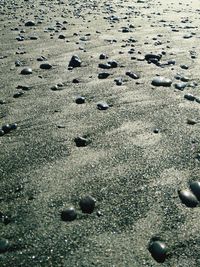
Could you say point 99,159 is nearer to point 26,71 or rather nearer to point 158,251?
point 158,251

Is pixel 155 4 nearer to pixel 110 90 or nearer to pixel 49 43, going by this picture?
pixel 49 43

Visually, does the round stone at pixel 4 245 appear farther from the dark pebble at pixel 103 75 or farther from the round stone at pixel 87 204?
the dark pebble at pixel 103 75

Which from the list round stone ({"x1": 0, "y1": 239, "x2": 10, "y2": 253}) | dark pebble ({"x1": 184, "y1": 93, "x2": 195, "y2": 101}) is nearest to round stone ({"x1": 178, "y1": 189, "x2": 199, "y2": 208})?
round stone ({"x1": 0, "y1": 239, "x2": 10, "y2": 253})

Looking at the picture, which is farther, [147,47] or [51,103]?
[147,47]

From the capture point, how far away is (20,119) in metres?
4.51

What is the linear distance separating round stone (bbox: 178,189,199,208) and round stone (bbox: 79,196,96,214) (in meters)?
0.80

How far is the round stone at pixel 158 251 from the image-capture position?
2.53 m

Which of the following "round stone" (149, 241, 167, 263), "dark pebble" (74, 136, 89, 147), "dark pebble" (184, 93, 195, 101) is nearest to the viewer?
"round stone" (149, 241, 167, 263)

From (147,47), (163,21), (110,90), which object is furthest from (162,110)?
(163,21)

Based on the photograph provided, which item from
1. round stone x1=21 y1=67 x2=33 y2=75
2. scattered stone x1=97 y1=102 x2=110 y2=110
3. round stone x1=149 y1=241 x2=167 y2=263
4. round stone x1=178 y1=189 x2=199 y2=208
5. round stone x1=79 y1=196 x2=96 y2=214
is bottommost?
round stone x1=149 y1=241 x2=167 y2=263

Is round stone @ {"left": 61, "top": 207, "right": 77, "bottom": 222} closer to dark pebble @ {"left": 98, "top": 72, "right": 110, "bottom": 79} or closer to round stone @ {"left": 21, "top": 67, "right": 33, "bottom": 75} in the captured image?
dark pebble @ {"left": 98, "top": 72, "right": 110, "bottom": 79}

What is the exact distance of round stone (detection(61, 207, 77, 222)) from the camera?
2.88m

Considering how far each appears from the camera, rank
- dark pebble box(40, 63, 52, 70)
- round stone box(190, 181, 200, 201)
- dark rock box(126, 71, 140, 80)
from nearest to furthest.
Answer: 1. round stone box(190, 181, 200, 201)
2. dark rock box(126, 71, 140, 80)
3. dark pebble box(40, 63, 52, 70)

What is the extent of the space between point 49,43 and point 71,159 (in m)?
5.30
